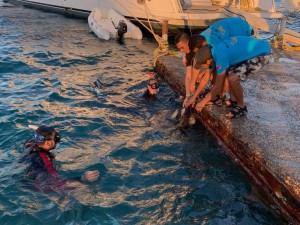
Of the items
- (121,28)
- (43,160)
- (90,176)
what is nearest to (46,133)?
(43,160)

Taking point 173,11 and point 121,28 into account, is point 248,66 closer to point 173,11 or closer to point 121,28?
point 121,28

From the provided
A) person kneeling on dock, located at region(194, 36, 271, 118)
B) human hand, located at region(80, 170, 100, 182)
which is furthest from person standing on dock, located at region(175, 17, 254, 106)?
human hand, located at region(80, 170, 100, 182)

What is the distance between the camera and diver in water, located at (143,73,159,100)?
8.22 meters

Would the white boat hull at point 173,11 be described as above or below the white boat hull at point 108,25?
above

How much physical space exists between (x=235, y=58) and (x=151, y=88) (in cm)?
272

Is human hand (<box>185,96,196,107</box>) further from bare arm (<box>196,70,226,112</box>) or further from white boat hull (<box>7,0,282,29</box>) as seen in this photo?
white boat hull (<box>7,0,282,29</box>)

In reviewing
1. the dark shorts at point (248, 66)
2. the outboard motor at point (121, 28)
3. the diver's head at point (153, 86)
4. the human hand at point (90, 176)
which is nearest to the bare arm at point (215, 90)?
the dark shorts at point (248, 66)

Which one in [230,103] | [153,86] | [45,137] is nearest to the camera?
[45,137]

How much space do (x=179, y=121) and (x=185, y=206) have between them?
259 centimetres

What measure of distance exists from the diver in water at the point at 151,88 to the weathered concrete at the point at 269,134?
1.98 ft

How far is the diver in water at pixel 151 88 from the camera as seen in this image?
822 cm

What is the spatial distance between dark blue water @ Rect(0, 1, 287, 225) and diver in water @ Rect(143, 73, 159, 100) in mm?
258

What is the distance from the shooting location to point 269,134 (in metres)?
5.70

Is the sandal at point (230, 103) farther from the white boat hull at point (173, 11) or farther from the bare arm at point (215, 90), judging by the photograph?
the white boat hull at point (173, 11)
